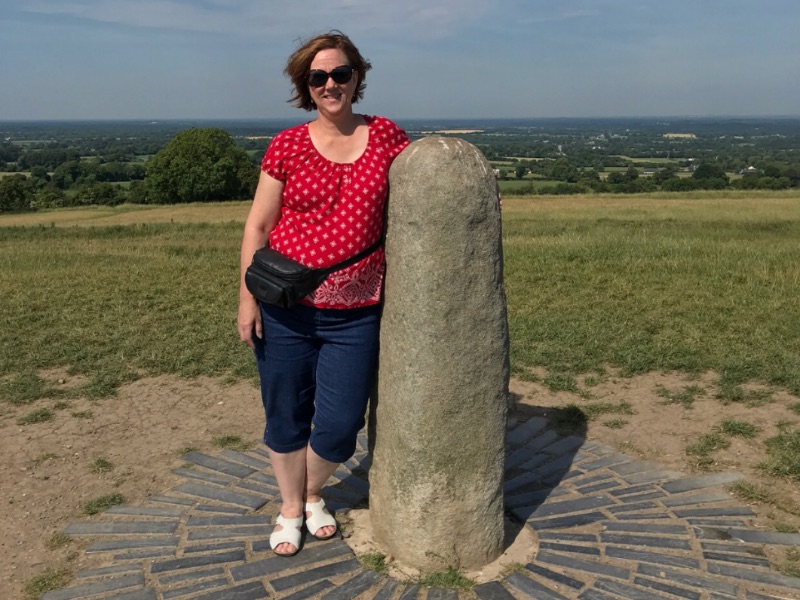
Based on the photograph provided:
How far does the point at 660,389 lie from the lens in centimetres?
687

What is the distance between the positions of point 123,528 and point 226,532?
27.3 inches

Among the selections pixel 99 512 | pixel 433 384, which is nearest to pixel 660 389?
pixel 433 384

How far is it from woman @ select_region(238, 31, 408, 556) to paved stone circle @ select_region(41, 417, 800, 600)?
36 cm

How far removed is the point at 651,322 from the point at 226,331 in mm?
5318

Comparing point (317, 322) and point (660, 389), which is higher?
point (317, 322)

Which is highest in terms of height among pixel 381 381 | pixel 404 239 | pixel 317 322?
pixel 404 239

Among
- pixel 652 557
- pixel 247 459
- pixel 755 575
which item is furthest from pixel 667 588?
pixel 247 459

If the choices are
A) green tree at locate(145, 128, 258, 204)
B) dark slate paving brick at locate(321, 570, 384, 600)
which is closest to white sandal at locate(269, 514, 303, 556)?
dark slate paving brick at locate(321, 570, 384, 600)

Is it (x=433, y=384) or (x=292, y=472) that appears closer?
(x=433, y=384)

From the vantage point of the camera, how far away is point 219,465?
5277 mm

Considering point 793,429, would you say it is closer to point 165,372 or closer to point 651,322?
point 651,322

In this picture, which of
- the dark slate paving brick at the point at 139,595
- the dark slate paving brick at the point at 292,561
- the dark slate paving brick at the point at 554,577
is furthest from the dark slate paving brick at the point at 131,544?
the dark slate paving brick at the point at 554,577

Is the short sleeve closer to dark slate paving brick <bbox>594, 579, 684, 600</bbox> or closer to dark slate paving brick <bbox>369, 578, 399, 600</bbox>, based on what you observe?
dark slate paving brick <bbox>369, 578, 399, 600</bbox>

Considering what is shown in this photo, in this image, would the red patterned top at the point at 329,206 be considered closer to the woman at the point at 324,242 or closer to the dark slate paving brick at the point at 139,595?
the woman at the point at 324,242
